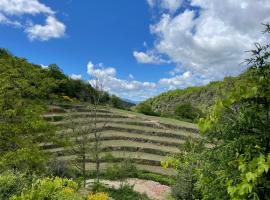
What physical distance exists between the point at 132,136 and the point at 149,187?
34.4ft

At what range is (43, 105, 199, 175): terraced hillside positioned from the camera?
27.2m

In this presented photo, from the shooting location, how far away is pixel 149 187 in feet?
71.6

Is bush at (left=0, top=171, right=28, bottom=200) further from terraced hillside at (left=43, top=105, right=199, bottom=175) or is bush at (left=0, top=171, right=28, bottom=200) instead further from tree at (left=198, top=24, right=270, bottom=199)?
terraced hillside at (left=43, top=105, right=199, bottom=175)

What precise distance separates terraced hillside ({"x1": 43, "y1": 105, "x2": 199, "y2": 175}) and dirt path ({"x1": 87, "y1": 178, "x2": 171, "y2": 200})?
263cm

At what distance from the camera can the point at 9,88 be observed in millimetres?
14477

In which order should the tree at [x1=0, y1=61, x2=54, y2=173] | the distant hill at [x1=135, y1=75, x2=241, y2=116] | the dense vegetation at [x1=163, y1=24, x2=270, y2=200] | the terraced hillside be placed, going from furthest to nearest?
the distant hill at [x1=135, y1=75, x2=241, y2=116], the terraced hillside, the tree at [x1=0, y1=61, x2=54, y2=173], the dense vegetation at [x1=163, y1=24, x2=270, y2=200]

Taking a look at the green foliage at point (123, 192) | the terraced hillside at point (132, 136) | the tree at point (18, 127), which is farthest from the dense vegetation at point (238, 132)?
the terraced hillside at point (132, 136)

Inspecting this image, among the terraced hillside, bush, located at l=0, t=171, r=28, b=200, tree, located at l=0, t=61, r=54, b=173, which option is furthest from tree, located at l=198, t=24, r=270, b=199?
the terraced hillside

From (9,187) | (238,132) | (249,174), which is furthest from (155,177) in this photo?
(249,174)

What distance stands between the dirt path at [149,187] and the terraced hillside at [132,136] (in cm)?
263

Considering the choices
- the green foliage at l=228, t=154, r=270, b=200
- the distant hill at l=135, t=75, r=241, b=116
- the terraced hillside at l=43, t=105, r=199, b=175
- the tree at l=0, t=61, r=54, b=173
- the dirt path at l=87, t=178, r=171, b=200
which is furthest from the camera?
the distant hill at l=135, t=75, r=241, b=116

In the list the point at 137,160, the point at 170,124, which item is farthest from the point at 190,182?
the point at 170,124

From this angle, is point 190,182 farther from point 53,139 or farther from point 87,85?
point 87,85

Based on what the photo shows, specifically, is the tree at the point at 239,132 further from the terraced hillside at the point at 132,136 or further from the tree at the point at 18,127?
the terraced hillside at the point at 132,136
